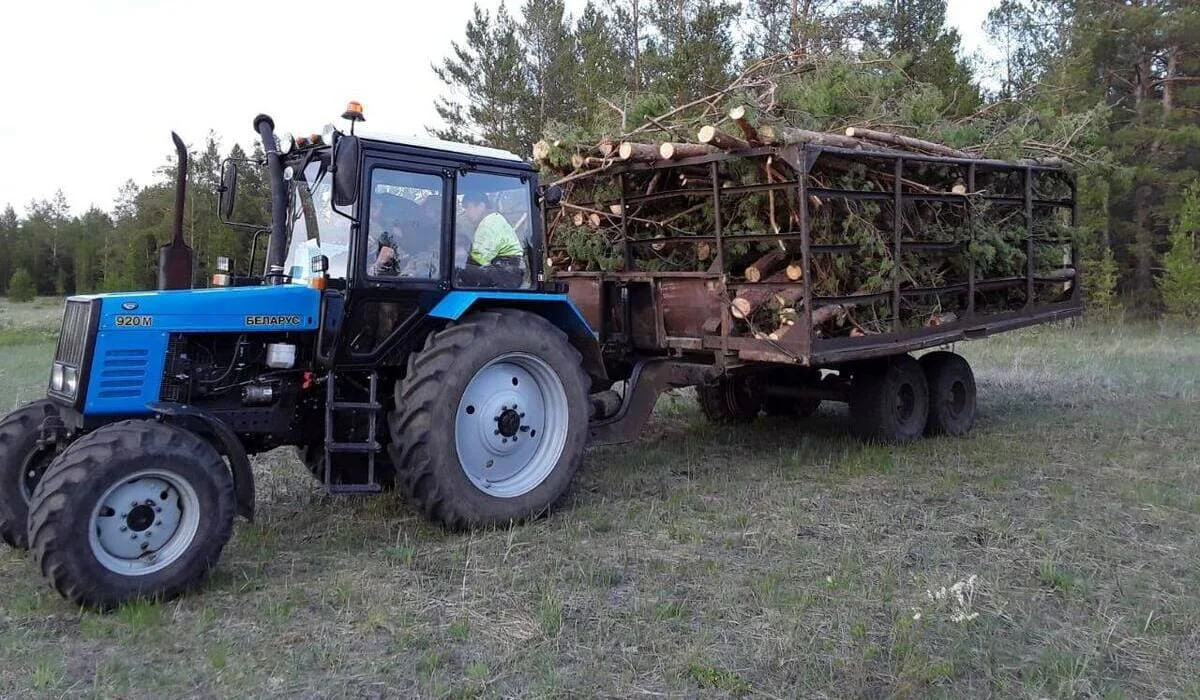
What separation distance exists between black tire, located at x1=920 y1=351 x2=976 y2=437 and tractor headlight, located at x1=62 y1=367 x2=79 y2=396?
6.94m

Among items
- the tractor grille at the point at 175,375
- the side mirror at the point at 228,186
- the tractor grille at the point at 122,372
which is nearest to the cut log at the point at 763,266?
the side mirror at the point at 228,186

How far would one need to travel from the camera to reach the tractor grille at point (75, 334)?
478 cm

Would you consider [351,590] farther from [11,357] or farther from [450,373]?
[11,357]

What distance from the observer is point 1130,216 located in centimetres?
2752

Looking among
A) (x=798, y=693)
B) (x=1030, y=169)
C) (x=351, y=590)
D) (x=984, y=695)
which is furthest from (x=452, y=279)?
(x=1030, y=169)

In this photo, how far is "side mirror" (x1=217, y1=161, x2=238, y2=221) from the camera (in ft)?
18.4

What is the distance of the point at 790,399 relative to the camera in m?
9.49

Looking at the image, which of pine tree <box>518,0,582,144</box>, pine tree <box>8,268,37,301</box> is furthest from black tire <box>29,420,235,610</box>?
pine tree <box>8,268,37,301</box>

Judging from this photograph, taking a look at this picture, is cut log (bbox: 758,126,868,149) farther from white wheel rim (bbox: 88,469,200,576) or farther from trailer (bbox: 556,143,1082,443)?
white wheel rim (bbox: 88,469,200,576)

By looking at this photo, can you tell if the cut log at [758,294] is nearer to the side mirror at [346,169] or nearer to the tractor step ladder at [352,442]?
the tractor step ladder at [352,442]

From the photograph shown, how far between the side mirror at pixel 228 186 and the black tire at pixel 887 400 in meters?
5.26

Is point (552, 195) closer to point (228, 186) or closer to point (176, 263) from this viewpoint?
point (228, 186)

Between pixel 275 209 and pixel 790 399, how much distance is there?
557cm

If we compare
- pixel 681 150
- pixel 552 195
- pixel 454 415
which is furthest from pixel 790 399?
pixel 454 415
